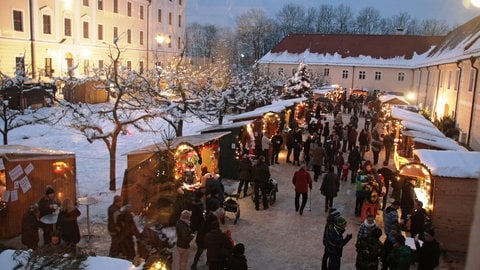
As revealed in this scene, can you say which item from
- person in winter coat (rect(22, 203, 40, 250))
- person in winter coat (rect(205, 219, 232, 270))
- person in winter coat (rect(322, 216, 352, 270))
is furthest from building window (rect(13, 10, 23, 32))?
person in winter coat (rect(322, 216, 352, 270))

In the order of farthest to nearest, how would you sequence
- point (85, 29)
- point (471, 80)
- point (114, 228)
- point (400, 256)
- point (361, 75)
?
point (361, 75) < point (85, 29) < point (471, 80) < point (114, 228) < point (400, 256)

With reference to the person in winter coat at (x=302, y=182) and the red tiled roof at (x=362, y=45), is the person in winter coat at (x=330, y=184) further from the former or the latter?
the red tiled roof at (x=362, y=45)

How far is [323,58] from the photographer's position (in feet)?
188

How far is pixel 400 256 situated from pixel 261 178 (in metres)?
5.73

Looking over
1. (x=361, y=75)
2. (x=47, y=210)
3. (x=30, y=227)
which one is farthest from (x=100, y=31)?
(x=30, y=227)

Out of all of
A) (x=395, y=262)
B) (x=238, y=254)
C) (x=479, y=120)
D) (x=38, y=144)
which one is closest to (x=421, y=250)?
(x=395, y=262)

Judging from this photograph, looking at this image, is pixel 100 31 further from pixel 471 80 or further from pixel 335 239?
pixel 335 239

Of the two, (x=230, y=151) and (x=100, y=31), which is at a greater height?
(x=100, y=31)

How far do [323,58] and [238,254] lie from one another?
5219 cm

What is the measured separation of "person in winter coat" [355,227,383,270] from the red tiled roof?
50684mm

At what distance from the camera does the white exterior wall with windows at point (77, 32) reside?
35.4 m

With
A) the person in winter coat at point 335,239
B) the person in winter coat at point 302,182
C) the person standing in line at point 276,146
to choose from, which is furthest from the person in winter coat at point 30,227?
the person standing in line at point 276,146

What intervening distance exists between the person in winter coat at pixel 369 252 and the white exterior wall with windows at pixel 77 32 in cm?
2343

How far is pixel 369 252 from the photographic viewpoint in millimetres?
8141
